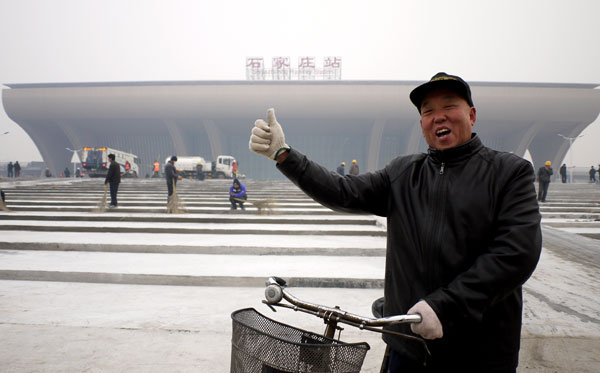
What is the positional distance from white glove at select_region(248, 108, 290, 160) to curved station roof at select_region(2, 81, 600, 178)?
1687 inches

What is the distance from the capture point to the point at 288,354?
132 centimetres

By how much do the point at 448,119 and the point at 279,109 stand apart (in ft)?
145

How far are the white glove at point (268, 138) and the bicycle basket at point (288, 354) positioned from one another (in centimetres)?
71

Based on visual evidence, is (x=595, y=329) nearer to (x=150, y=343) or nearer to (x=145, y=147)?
(x=150, y=343)

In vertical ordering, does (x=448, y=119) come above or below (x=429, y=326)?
above

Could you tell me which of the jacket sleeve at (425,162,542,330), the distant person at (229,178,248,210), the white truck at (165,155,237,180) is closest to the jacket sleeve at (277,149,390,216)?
the jacket sleeve at (425,162,542,330)

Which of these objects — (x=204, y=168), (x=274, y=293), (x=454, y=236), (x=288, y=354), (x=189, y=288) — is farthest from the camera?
(x=204, y=168)

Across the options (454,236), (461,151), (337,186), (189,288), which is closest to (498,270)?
(454,236)

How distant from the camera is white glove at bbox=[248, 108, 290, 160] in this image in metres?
1.75

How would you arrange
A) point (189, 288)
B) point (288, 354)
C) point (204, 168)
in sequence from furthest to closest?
1. point (204, 168)
2. point (189, 288)
3. point (288, 354)

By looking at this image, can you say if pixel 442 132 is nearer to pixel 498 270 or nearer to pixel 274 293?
pixel 498 270

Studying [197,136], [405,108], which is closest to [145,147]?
[197,136]

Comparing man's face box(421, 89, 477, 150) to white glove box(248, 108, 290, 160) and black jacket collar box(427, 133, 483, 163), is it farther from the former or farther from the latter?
white glove box(248, 108, 290, 160)

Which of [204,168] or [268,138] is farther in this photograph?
[204,168]
